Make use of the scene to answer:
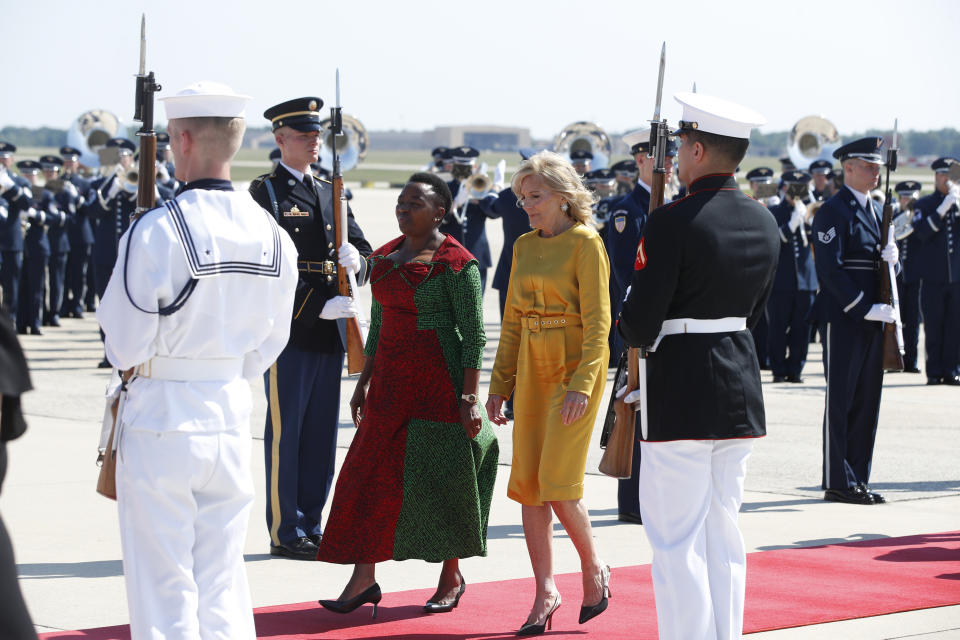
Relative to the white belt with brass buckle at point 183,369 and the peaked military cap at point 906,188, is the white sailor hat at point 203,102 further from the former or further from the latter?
the peaked military cap at point 906,188

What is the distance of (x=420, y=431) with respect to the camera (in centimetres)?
568

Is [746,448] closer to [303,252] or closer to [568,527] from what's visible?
[568,527]

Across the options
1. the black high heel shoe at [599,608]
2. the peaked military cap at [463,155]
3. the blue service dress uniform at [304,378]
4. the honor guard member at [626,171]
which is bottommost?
the black high heel shoe at [599,608]

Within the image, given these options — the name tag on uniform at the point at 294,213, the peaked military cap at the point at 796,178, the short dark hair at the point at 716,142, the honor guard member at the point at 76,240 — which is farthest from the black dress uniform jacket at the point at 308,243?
the honor guard member at the point at 76,240

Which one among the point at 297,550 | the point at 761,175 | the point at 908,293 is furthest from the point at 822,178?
the point at 297,550

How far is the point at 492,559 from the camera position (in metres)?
6.64

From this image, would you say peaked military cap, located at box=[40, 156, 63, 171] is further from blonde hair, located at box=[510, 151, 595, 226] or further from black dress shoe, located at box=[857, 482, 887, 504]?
blonde hair, located at box=[510, 151, 595, 226]

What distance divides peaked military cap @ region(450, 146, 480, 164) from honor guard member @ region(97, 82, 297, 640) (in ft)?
30.0

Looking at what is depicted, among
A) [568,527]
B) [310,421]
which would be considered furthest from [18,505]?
[568,527]

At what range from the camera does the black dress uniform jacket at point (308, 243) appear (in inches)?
262

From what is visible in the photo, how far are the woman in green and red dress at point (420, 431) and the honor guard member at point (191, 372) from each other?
141 cm

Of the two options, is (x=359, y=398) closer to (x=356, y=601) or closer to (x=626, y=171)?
(x=356, y=601)

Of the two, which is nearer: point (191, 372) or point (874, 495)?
Answer: point (191, 372)

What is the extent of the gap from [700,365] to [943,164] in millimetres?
11679
